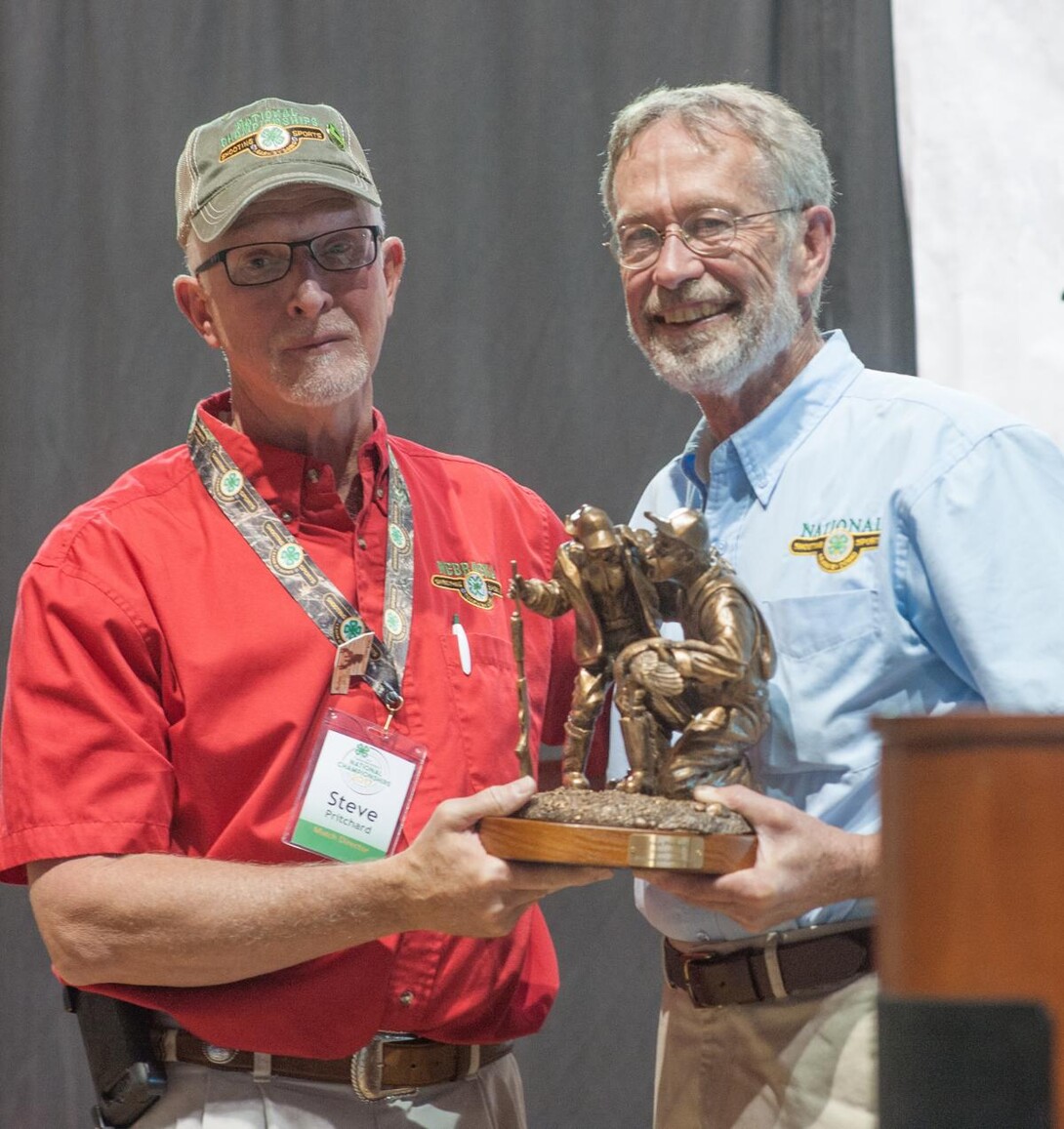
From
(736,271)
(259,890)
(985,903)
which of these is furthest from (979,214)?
(985,903)

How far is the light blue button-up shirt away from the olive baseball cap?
0.71m

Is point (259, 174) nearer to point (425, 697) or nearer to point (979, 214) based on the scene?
point (425, 697)

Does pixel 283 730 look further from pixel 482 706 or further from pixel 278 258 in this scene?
pixel 278 258

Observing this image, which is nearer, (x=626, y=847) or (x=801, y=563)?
(x=626, y=847)

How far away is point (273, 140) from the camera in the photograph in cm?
193

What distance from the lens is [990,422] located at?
170cm

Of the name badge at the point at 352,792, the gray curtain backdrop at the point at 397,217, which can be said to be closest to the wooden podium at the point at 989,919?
the name badge at the point at 352,792

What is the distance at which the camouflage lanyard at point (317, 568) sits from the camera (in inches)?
71.4

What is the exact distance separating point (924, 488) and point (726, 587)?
10.4 inches

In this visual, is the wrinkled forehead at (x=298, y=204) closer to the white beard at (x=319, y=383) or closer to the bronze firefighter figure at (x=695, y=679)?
the white beard at (x=319, y=383)

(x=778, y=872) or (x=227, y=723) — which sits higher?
(x=227, y=723)

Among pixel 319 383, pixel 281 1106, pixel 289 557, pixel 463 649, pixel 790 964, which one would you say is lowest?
pixel 281 1106

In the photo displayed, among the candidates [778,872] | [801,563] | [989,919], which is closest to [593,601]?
[801,563]

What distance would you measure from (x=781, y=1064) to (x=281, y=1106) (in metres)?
0.58
